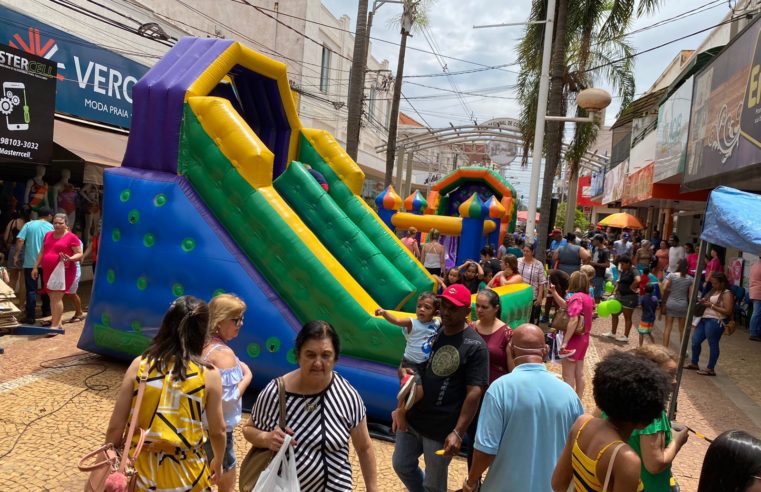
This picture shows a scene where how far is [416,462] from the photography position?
306 centimetres

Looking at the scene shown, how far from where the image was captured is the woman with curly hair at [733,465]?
1674 mm

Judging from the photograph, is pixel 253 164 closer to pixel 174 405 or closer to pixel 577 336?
pixel 174 405

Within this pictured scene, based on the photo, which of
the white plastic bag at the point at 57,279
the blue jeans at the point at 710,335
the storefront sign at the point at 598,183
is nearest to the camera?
the white plastic bag at the point at 57,279

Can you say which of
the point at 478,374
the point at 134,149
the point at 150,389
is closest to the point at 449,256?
the point at 134,149

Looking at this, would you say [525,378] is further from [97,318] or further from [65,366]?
[65,366]

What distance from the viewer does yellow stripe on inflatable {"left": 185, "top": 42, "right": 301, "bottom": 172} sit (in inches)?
214

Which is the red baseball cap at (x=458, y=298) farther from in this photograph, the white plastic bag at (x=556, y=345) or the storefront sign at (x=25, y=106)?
the storefront sign at (x=25, y=106)

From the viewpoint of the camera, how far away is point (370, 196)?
118 feet

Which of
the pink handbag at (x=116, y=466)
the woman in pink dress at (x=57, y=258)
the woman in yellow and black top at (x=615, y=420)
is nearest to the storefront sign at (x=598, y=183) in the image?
the woman in pink dress at (x=57, y=258)

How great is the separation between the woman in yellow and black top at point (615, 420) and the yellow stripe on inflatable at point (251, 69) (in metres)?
4.56

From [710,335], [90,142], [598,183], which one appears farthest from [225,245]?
[598,183]

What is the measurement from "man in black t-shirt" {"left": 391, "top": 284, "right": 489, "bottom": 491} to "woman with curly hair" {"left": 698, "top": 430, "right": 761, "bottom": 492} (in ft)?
3.84

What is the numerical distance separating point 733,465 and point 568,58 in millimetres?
13504

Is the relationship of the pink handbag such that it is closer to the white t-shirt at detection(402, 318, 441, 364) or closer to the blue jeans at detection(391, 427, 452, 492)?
the blue jeans at detection(391, 427, 452, 492)
